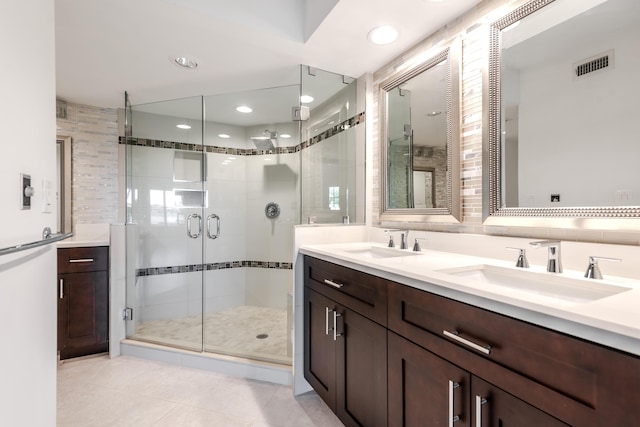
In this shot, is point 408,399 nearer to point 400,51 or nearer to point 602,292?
point 602,292

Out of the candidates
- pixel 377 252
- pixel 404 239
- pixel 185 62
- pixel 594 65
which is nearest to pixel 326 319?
pixel 377 252

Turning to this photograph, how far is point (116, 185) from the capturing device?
300 centimetres

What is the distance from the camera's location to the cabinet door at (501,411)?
70 centimetres

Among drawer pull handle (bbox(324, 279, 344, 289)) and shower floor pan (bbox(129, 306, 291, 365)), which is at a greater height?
drawer pull handle (bbox(324, 279, 344, 289))

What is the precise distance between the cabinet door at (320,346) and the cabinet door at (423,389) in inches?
19.0

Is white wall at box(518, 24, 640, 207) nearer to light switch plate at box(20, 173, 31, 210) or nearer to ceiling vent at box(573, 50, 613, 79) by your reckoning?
ceiling vent at box(573, 50, 613, 79)

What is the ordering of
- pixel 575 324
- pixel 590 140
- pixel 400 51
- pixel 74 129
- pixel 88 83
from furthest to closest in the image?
pixel 74 129 < pixel 88 83 < pixel 400 51 < pixel 590 140 < pixel 575 324

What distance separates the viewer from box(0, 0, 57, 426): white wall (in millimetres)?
847

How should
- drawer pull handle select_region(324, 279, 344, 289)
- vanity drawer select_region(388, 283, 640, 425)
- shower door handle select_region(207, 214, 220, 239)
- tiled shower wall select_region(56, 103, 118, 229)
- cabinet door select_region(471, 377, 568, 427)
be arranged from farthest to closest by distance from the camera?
A: 1. shower door handle select_region(207, 214, 220, 239)
2. tiled shower wall select_region(56, 103, 118, 229)
3. drawer pull handle select_region(324, 279, 344, 289)
4. cabinet door select_region(471, 377, 568, 427)
5. vanity drawer select_region(388, 283, 640, 425)

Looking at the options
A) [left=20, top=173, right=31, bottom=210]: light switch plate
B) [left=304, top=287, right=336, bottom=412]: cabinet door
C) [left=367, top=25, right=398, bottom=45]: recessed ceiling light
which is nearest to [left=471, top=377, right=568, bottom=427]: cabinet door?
[left=304, top=287, right=336, bottom=412]: cabinet door

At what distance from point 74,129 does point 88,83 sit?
2.14ft

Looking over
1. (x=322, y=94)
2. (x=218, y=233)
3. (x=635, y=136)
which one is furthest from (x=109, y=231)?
(x=635, y=136)

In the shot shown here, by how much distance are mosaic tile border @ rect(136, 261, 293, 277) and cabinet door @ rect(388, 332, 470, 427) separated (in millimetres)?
1772

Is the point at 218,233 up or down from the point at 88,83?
down
